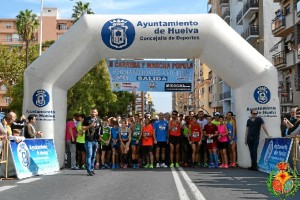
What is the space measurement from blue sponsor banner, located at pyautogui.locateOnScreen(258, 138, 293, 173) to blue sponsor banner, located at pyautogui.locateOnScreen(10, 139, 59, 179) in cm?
599

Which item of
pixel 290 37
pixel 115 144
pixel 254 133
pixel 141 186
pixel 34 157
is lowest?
pixel 141 186

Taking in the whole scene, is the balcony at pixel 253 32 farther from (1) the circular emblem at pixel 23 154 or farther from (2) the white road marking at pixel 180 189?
(1) the circular emblem at pixel 23 154

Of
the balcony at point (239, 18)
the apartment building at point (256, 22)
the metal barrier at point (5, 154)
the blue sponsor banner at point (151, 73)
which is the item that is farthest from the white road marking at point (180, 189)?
the balcony at point (239, 18)

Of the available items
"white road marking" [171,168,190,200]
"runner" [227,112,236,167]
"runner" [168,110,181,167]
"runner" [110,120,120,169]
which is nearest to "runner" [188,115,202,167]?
"runner" [168,110,181,167]

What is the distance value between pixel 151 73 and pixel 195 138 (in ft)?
10.8

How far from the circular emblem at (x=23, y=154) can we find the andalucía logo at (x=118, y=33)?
4.17 meters

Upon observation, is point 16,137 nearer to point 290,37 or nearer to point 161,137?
point 161,137

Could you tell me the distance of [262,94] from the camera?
13.4 meters

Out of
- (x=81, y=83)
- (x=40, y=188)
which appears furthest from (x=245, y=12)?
(x=40, y=188)

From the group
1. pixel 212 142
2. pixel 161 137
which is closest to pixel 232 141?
pixel 212 142

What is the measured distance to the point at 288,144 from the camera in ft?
36.7

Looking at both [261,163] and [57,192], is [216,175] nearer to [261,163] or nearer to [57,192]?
[261,163]

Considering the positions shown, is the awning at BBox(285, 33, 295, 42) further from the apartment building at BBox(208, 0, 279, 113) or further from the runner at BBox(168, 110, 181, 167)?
the runner at BBox(168, 110, 181, 167)

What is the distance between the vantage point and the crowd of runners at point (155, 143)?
1420cm
